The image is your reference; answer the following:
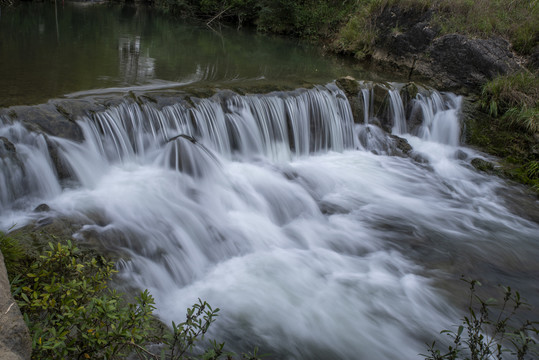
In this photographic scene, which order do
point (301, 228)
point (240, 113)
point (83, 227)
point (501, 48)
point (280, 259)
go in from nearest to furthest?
point (83, 227) < point (280, 259) < point (301, 228) < point (240, 113) < point (501, 48)

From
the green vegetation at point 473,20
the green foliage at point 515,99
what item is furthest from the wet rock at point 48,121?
the green vegetation at point 473,20

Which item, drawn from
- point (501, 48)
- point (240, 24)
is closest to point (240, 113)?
point (501, 48)

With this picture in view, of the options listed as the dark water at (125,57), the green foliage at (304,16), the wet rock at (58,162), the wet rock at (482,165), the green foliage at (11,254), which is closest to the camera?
the green foliage at (11,254)

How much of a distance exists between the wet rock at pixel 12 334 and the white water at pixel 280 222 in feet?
6.36

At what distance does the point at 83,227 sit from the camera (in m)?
4.61

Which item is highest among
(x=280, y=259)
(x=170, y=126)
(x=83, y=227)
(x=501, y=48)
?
(x=501, y=48)

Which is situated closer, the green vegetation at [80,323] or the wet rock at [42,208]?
the green vegetation at [80,323]

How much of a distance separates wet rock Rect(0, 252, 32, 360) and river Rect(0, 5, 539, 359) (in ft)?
6.59

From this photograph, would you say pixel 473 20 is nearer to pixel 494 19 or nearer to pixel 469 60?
pixel 494 19

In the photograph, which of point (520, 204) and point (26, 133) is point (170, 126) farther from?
point (520, 204)

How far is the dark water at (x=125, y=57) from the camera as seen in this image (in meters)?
7.69

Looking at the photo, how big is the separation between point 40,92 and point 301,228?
4678 millimetres

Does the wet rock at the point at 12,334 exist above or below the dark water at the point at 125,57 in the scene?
above

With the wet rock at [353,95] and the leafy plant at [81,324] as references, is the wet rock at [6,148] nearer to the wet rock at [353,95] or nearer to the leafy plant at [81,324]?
the leafy plant at [81,324]
